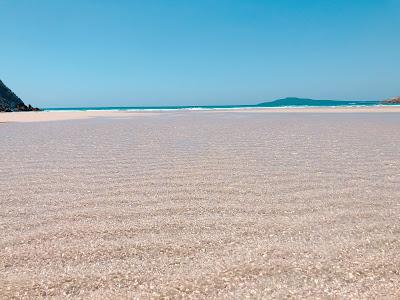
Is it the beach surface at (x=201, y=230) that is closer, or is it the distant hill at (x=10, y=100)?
the beach surface at (x=201, y=230)

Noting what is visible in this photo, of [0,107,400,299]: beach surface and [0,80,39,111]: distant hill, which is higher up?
[0,80,39,111]: distant hill

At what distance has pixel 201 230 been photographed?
2.70 meters

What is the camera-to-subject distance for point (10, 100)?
64562 mm

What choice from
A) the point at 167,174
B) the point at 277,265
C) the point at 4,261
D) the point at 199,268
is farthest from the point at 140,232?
the point at 167,174

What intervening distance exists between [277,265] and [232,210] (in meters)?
1.07

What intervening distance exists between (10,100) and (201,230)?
7152 centimetres

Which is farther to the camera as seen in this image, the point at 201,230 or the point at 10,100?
the point at 10,100

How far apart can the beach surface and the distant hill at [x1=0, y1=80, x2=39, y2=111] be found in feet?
200

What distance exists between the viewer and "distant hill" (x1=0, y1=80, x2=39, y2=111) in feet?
194

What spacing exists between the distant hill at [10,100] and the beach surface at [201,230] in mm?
60900

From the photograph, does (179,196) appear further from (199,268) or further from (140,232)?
(199,268)

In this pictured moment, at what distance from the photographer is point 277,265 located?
2.13 m

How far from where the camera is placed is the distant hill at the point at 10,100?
59.3 metres

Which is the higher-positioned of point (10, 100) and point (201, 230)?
point (10, 100)
